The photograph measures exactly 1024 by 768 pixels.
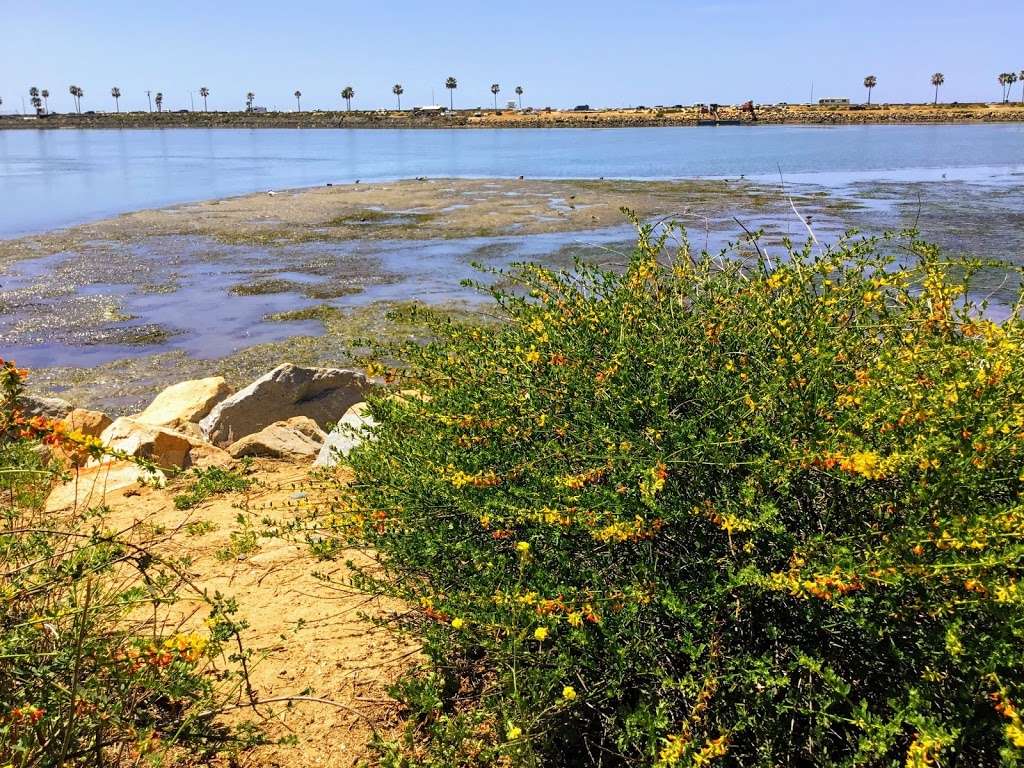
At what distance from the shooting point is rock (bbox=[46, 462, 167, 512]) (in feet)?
19.2

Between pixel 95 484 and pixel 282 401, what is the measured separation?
2664 mm

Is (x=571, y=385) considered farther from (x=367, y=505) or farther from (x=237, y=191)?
(x=237, y=191)

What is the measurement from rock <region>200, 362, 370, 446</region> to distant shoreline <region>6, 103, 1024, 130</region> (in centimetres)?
9542

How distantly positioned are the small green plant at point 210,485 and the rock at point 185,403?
223 cm

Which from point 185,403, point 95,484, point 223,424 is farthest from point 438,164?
point 95,484

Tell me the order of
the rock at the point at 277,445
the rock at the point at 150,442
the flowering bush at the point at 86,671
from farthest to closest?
the rock at the point at 277,445, the rock at the point at 150,442, the flowering bush at the point at 86,671

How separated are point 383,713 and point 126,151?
71823 millimetres

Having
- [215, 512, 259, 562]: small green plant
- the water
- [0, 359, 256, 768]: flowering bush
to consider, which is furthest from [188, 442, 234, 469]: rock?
the water

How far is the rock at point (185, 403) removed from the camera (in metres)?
8.67

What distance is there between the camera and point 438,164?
4822 centimetres

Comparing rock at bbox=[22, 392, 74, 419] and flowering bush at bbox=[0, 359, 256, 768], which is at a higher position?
flowering bush at bbox=[0, 359, 256, 768]

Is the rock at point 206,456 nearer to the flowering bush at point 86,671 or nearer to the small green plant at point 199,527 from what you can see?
the small green plant at point 199,527

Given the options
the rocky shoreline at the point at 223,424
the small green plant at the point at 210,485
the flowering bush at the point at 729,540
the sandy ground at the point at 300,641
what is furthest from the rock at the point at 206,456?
the flowering bush at the point at 729,540

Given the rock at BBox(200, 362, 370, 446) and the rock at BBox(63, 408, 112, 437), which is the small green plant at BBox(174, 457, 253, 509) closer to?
the rock at BBox(200, 362, 370, 446)
